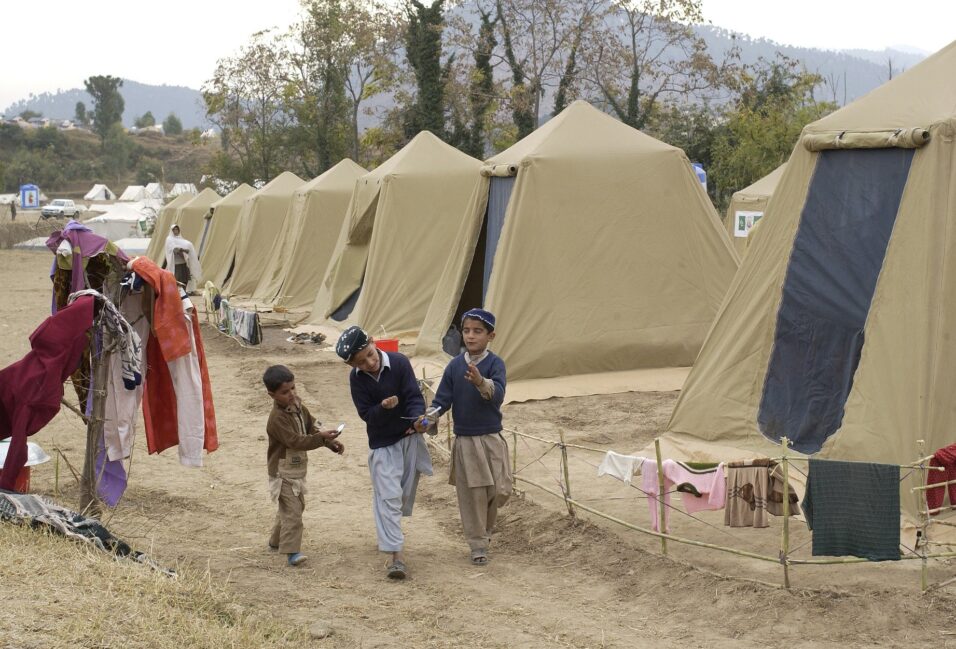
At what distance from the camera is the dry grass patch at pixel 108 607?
361cm

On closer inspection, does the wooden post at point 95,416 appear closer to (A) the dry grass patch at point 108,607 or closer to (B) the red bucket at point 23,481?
Result: (B) the red bucket at point 23,481

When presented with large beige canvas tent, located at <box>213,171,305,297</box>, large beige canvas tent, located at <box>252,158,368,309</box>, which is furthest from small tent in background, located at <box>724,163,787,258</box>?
large beige canvas tent, located at <box>213,171,305,297</box>

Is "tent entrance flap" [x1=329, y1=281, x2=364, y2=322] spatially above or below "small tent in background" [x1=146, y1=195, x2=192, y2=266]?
below

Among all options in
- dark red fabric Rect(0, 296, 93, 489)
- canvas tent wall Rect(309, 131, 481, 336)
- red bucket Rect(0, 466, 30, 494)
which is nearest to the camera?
dark red fabric Rect(0, 296, 93, 489)

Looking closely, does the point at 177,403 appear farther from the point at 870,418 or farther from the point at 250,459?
the point at 870,418

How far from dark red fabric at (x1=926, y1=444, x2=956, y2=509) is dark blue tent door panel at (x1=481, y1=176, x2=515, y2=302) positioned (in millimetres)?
6011

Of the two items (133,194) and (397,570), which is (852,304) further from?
(133,194)

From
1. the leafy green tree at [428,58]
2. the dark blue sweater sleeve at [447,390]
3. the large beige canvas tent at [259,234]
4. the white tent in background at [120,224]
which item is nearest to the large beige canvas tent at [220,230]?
the large beige canvas tent at [259,234]

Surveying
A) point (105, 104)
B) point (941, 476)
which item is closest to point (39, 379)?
point (941, 476)

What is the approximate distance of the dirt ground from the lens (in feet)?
14.0

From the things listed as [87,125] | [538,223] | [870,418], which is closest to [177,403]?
[870,418]

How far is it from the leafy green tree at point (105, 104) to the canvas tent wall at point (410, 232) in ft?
234

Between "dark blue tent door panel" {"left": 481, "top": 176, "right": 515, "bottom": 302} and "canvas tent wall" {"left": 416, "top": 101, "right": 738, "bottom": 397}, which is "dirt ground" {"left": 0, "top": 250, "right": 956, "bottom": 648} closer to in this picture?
"canvas tent wall" {"left": 416, "top": 101, "right": 738, "bottom": 397}

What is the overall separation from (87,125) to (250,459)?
99.8 meters
